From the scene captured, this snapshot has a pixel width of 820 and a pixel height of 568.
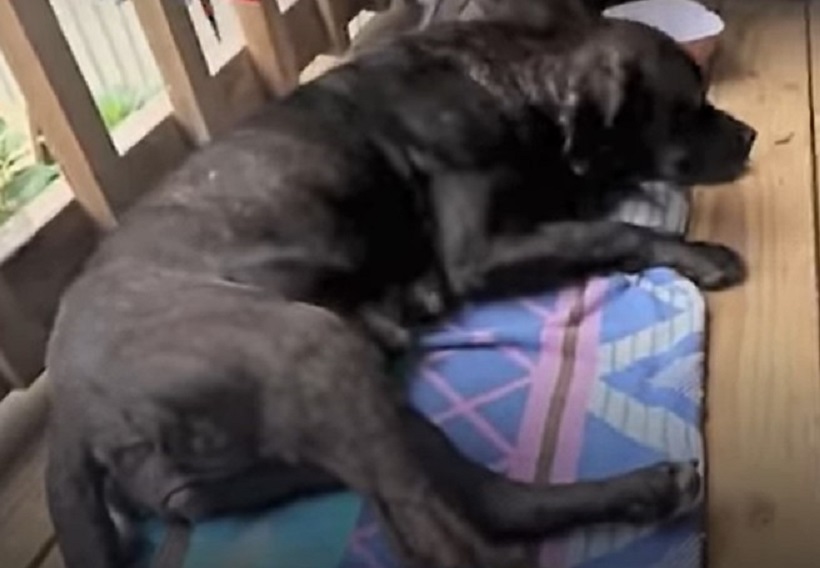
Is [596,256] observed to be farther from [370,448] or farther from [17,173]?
[17,173]

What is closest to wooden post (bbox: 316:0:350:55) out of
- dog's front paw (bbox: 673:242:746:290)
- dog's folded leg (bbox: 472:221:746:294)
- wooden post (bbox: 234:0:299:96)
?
wooden post (bbox: 234:0:299:96)

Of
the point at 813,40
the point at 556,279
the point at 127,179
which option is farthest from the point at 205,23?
the point at 813,40

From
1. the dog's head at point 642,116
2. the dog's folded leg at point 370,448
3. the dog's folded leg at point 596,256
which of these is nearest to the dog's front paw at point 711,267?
the dog's folded leg at point 596,256

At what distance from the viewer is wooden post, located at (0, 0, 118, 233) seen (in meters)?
1.72

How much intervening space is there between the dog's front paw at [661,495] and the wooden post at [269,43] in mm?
995

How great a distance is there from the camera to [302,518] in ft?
5.05

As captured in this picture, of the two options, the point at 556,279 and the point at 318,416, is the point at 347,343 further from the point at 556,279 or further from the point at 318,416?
the point at 556,279

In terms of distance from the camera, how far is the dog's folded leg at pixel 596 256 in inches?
70.6

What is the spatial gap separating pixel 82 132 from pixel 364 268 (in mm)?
386

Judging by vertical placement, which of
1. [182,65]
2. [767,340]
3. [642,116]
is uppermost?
[182,65]

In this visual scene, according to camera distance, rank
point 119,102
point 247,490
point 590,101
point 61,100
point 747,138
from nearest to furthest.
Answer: point 247,490, point 61,100, point 590,101, point 747,138, point 119,102

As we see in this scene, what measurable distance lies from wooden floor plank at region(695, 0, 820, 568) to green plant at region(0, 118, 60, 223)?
86cm

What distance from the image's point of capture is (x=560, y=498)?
143 cm

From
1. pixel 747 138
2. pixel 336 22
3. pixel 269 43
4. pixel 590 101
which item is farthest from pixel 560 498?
pixel 336 22
